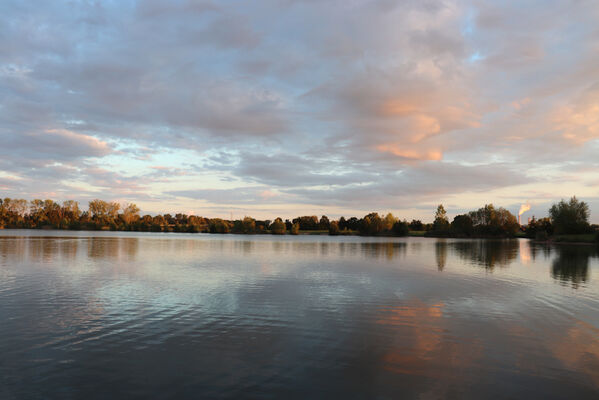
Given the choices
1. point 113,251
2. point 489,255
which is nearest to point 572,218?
point 489,255

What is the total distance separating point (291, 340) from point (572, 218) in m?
151

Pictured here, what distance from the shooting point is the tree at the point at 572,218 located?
415 feet

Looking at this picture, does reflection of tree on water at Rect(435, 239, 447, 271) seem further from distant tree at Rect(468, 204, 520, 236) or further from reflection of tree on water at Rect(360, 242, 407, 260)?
distant tree at Rect(468, 204, 520, 236)

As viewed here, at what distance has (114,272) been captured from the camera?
32.0m

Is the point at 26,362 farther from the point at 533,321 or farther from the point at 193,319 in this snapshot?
the point at 533,321

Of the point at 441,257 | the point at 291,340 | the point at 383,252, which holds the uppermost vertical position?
the point at 291,340

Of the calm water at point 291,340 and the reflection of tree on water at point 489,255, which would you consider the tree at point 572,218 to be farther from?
the calm water at point 291,340

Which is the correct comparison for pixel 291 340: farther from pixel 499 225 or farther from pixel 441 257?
pixel 499 225

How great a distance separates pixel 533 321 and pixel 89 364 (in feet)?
66.1

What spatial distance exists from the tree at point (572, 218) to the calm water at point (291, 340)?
12558 cm

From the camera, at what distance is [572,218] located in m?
127

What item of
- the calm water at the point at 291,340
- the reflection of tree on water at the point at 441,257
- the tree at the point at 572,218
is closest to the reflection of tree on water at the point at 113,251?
the calm water at the point at 291,340

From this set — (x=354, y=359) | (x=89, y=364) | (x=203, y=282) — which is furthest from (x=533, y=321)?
(x=203, y=282)

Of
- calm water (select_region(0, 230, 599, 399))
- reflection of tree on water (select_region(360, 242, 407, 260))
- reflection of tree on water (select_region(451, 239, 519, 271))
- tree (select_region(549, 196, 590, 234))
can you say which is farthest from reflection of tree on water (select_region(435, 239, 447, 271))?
tree (select_region(549, 196, 590, 234))
